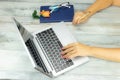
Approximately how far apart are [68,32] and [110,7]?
0.30 m

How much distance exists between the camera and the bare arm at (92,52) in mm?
1232

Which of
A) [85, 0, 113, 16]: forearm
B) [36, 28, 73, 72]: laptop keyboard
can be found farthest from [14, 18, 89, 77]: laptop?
[85, 0, 113, 16]: forearm

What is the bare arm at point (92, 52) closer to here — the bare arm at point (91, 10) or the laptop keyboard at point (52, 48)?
the laptop keyboard at point (52, 48)

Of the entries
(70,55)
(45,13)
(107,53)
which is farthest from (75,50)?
(45,13)

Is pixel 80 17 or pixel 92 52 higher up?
pixel 80 17

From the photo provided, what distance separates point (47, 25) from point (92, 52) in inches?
11.4

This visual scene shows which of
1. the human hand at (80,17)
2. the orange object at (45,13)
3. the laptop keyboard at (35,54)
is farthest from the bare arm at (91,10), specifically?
the laptop keyboard at (35,54)

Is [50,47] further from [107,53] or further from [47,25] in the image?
[107,53]

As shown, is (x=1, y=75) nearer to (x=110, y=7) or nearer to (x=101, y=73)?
(x=101, y=73)

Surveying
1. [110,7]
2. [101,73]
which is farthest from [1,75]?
[110,7]

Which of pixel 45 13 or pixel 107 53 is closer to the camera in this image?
pixel 107 53

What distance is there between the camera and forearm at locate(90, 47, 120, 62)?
1.23m

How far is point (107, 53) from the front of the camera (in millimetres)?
1235

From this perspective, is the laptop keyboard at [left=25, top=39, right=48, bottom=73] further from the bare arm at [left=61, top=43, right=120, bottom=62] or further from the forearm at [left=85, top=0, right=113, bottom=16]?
the forearm at [left=85, top=0, right=113, bottom=16]
